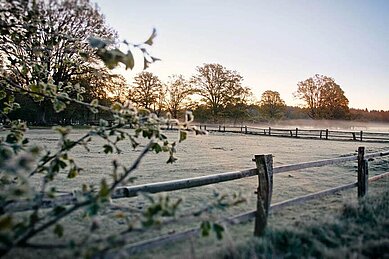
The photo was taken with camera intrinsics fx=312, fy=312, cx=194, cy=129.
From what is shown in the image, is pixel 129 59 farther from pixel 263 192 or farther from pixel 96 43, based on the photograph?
pixel 263 192

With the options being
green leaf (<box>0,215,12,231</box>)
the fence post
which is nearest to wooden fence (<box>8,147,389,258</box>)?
the fence post

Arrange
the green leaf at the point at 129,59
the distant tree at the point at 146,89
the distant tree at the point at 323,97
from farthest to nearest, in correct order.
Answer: the distant tree at the point at 323,97 < the distant tree at the point at 146,89 < the green leaf at the point at 129,59

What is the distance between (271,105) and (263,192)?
46807 millimetres

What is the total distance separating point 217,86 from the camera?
140 feet

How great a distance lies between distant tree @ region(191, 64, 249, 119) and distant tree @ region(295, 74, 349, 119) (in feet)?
34.5

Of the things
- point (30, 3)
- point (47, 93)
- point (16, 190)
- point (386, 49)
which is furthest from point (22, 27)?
point (386, 49)

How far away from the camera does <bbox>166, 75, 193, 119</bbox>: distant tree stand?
42.6 m

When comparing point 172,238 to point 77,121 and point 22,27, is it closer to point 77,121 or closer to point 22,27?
point 22,27

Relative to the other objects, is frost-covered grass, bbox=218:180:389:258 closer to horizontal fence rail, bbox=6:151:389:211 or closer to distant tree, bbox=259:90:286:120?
horizontal fence rail, bbox=6:151:389:211

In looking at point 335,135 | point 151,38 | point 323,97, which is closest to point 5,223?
point 151,38

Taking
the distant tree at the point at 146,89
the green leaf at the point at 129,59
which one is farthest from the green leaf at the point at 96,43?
the distant tree at the point at 146,89

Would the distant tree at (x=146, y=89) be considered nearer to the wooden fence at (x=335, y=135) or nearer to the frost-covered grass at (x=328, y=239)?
the wooden fence at (x=335, y=135)

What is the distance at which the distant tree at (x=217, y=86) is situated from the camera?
42.6 meters

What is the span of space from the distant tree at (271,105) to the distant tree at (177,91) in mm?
12886
